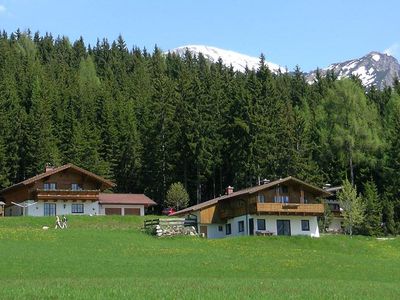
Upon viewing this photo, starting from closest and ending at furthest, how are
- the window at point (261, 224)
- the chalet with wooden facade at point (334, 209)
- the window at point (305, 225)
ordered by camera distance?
the window at point (261, 224) → the window at point (305, 225) → the chalet with wooden facade at point (334, 209)

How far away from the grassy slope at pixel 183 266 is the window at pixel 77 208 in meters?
12.4

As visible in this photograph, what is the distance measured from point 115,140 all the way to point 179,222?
40.1m

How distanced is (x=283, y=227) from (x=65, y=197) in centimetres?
2592

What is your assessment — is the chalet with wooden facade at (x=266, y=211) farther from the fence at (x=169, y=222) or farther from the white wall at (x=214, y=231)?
the fence at (x=169, y=222)

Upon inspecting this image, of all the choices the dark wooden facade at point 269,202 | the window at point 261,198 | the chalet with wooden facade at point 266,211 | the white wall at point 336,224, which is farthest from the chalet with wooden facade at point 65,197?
the white wall at point 336,224

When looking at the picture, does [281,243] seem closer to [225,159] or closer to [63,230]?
[63,230]

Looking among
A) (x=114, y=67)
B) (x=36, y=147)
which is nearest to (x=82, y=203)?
(x=36, y=147)

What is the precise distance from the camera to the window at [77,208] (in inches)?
2997

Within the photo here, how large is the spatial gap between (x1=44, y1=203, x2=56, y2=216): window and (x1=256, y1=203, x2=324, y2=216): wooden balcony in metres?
25.5

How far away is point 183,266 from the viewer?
37469 millimetres

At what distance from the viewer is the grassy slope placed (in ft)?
75.7

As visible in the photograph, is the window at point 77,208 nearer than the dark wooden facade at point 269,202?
No

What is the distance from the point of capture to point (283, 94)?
387 feet

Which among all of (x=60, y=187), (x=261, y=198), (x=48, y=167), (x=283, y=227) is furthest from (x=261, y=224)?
(x=48, y=167)
